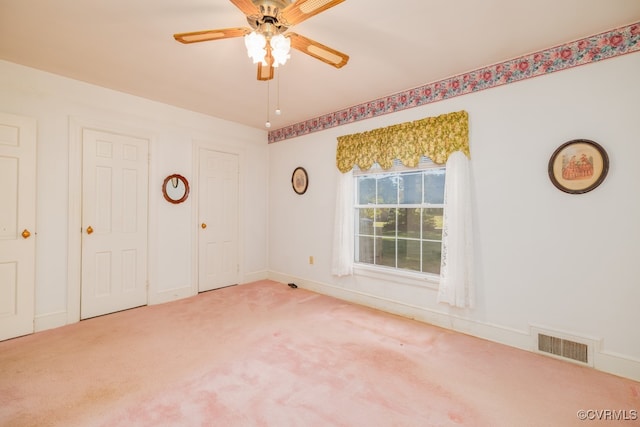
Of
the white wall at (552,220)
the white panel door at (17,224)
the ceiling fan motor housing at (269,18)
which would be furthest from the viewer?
the white panel door at (17,224)

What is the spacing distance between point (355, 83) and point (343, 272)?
2.34m

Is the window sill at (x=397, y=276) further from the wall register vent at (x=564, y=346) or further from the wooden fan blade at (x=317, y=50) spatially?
the wooden fan blade at (x=317, y=50)

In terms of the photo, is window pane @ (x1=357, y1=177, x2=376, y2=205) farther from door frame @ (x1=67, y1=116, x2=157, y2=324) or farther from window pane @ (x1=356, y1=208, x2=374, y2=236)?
door frame @ (x1=67, y1=116, x2=157, y2=324)

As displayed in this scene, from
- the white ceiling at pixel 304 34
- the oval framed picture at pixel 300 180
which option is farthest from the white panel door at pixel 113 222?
the oval framed picture at pixel 300 180

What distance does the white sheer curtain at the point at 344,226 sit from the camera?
12.6ft

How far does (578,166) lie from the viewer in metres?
2.32

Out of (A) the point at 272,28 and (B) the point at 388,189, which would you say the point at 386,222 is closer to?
(B) the point at 388,189

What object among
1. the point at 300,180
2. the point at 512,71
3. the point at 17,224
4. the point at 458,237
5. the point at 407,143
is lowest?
the point at 458,237

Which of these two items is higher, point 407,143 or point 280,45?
point 280,45

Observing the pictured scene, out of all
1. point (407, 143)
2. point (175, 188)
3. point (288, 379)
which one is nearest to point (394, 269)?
point (407, 143)

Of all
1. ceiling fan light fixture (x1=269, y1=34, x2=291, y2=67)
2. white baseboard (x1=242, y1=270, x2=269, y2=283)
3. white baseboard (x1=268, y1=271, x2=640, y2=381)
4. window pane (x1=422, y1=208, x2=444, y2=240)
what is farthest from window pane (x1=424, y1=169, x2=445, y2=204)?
white baseboard (x1=242, y1=270, x2=269, y2=283)

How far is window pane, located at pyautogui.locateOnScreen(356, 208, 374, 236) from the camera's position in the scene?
379cm

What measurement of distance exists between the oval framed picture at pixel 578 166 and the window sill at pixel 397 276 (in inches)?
56.4

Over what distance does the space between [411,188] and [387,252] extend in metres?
0.85
